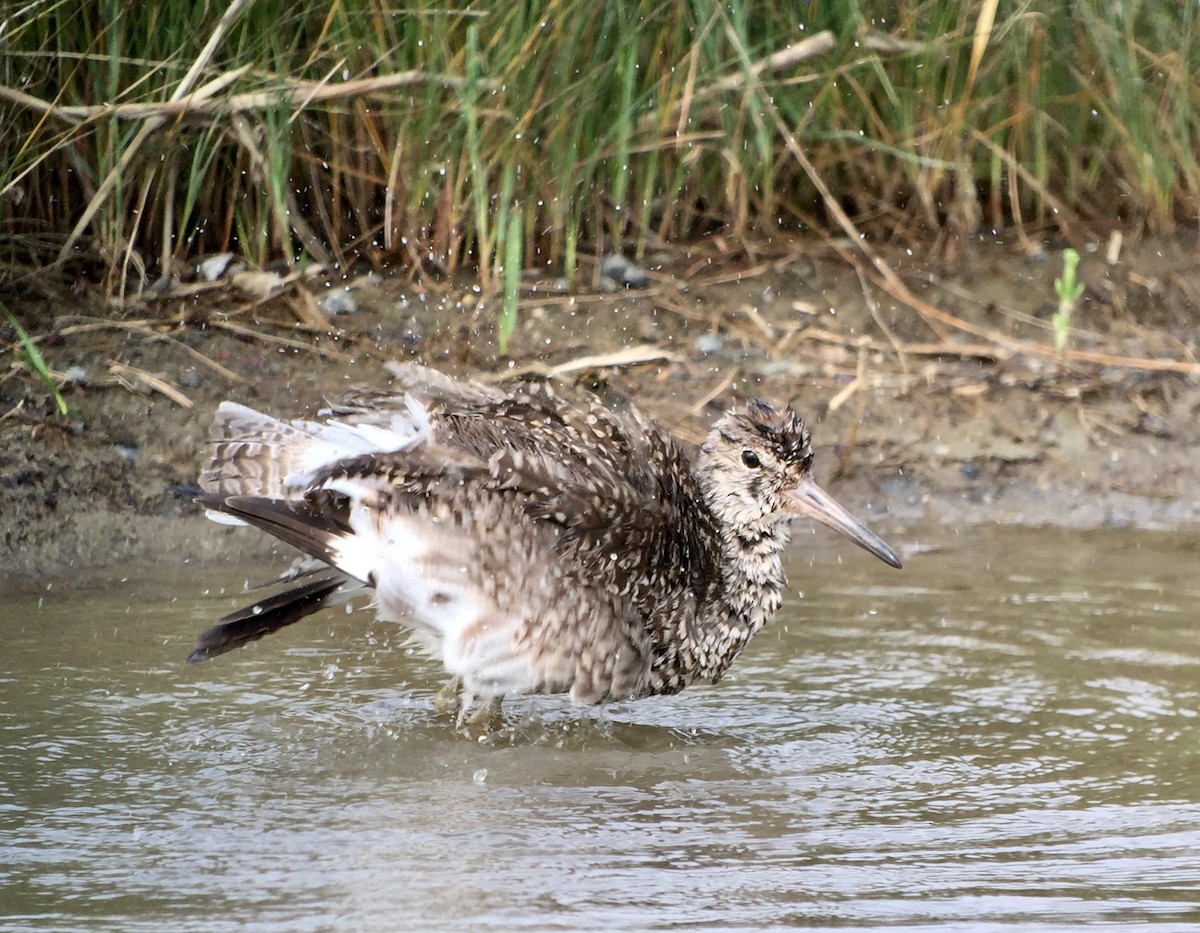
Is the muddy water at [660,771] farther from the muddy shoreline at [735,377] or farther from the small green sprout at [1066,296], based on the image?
the small green sprout at [1066,296]

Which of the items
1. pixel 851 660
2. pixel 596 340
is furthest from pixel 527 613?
pixel 596 340

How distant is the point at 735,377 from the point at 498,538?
2103mm

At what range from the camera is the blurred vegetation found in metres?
5.62

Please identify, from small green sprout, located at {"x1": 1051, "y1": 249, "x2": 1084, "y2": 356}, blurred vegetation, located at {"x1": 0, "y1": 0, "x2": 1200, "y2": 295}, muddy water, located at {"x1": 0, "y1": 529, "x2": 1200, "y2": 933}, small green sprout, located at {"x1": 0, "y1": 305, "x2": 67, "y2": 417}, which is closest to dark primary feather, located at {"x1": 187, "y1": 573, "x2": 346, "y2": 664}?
muddy water, located at {"x1": 0, "y1": 529, "x2": 1200, "y2": 933}

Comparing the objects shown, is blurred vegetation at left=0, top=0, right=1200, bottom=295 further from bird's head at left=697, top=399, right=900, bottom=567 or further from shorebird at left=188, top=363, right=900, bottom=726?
shorebird at left=188, top=363, right=900, bottom=726

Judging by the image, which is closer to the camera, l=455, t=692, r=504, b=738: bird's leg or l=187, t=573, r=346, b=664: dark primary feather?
l=187, t=573, r=346, b=664: dark primary feather

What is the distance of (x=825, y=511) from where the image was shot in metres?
4.53

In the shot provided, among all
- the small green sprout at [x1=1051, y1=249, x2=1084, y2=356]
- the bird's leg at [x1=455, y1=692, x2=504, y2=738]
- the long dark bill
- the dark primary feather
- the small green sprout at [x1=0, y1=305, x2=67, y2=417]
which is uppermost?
the small green sprout at [x1=1051, y1=249, x2=1084, y2=356]

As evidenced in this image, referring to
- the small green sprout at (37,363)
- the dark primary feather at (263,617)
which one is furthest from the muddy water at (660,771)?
the small green sprout at (37,363)

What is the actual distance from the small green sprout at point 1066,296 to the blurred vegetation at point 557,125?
0.48 m

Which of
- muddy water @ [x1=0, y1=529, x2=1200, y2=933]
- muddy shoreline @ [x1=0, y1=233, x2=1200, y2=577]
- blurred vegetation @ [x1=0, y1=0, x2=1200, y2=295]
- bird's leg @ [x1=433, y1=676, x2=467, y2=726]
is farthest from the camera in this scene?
blurred vegetation @ [x1=0, y1=0, x2=1200, y2=295]

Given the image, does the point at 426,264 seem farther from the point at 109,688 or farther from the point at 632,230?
the point at 109,688

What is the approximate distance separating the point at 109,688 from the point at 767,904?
1.87 metres

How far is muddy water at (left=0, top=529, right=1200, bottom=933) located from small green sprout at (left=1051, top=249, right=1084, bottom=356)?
2.71 ft
